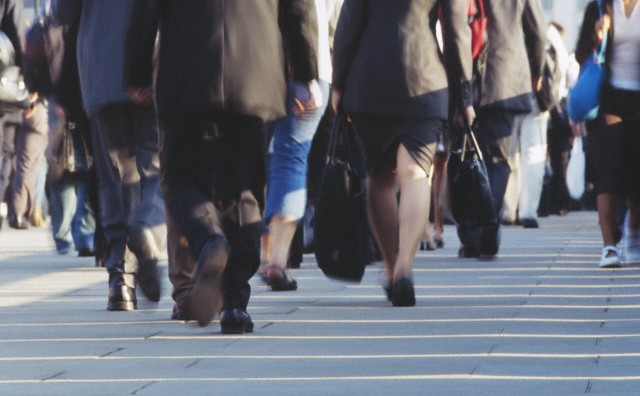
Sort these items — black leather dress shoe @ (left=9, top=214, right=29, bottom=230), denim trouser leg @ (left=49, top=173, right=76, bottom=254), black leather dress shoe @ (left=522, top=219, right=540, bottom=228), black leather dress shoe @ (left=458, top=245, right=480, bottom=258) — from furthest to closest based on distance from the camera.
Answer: black leather dress shoe @ (left=9, top=214, right=29, bottom=230), black leather dress shoe @ (left=522, top=219, right=540, bottom=228), denim trouser leg @ (left=49, top=173, right=76, bottom=254), black leather dress shoe @ (left=458, top=245, right=480, bottom=258)

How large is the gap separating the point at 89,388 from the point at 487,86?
307 inches

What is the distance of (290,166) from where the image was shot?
9953mm

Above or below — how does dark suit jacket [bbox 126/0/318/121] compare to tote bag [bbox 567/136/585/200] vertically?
above

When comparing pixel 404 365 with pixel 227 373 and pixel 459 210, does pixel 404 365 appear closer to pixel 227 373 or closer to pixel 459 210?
pixel 227 373

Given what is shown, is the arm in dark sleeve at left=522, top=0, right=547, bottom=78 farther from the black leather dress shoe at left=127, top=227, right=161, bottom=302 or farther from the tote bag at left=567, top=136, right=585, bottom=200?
the black leather dress shoe at left=127, top=227, right=161, bottom=302

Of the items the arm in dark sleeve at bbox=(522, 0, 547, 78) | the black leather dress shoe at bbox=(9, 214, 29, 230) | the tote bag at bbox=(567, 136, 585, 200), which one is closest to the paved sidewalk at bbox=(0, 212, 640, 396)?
the arm in dark sleeve at bbox=(522, 0, 547, 78)

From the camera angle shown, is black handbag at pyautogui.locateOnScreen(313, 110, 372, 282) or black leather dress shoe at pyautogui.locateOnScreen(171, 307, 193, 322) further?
black handbag at pyautogui.locateOnScreen(313, 110, 372, 282)

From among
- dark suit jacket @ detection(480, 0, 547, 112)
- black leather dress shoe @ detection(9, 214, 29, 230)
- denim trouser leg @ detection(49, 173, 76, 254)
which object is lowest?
black leather dress shoe @ detection(9, 214, 29, 230)

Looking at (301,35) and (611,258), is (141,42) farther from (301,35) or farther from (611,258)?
(611,258)

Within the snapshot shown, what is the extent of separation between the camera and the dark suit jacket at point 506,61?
42.7ft

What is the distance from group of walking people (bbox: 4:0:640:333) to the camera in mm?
7117

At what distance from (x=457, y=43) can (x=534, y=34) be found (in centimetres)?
461

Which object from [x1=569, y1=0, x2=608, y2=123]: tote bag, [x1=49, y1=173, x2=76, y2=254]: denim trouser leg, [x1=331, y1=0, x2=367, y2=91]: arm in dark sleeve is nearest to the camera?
[x1=331, y1=0, x2=367, y2=91]: arm in dark sleeve

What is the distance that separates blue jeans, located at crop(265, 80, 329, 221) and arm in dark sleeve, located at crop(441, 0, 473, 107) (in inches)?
40.6
